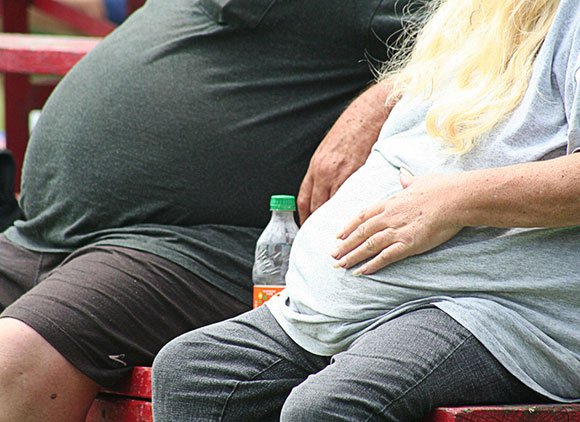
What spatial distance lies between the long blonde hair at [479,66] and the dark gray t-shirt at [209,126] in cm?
49

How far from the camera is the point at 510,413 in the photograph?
1721 millimetres

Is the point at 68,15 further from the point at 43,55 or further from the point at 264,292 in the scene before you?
the point at 264,292

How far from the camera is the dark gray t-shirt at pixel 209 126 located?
2525mm

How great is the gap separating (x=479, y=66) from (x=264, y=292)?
0.70 metres

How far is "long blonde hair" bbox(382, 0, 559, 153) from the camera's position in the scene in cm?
186

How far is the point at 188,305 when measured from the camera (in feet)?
8.02

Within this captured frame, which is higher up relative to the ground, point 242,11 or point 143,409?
Answer: point 242,11

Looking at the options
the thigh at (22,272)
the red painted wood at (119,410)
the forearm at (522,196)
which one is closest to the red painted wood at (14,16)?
the thigh at (22,272)

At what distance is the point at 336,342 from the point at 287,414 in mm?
215

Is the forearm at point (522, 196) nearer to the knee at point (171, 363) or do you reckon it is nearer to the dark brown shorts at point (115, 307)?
the knee at point (171, 363)

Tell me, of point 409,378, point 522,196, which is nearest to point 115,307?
point 409,378

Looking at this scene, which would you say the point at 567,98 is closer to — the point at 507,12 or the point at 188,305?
the point at 507,12

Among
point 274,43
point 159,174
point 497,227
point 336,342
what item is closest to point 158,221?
point 159,174

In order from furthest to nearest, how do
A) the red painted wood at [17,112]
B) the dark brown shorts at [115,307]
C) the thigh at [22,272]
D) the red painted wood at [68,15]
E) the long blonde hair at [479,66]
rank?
the red painted wood at [68,15], the red painted wood at [17,112], the thigh at [22,272], the dark brown shorts at [115,307], the long blonde hair at [479,66]
